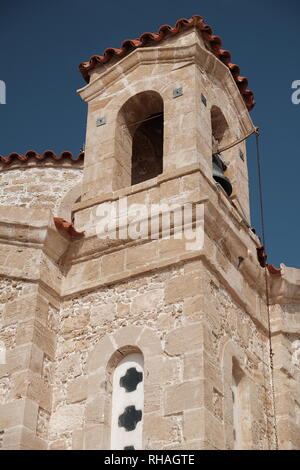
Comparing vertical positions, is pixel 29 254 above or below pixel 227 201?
below

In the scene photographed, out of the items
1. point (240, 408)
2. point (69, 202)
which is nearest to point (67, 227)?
point (240, 408)

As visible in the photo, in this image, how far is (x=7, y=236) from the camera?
9977mm

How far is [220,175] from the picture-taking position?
11008mm

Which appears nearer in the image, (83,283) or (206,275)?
(206,275)

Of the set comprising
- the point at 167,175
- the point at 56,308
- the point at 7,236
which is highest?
the point at 167,175

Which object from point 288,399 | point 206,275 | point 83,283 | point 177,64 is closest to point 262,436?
point 288,399

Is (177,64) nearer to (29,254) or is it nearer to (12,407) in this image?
(29,254)

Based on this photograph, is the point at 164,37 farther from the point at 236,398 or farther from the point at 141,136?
the point at 236,398

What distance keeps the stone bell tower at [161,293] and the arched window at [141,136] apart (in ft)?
0.09

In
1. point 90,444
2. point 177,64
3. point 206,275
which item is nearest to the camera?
point 90,444

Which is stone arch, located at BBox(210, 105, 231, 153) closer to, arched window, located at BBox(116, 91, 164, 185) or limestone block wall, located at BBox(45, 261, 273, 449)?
arched window, located at BBox(116, 91, 164, 185)

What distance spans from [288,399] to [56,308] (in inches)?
110

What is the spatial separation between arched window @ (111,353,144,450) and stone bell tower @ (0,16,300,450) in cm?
1

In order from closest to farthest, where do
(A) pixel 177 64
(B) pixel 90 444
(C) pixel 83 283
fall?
(B) pixel 90 444 < (C) pixel 83 283 < (A) pixel 177 64
